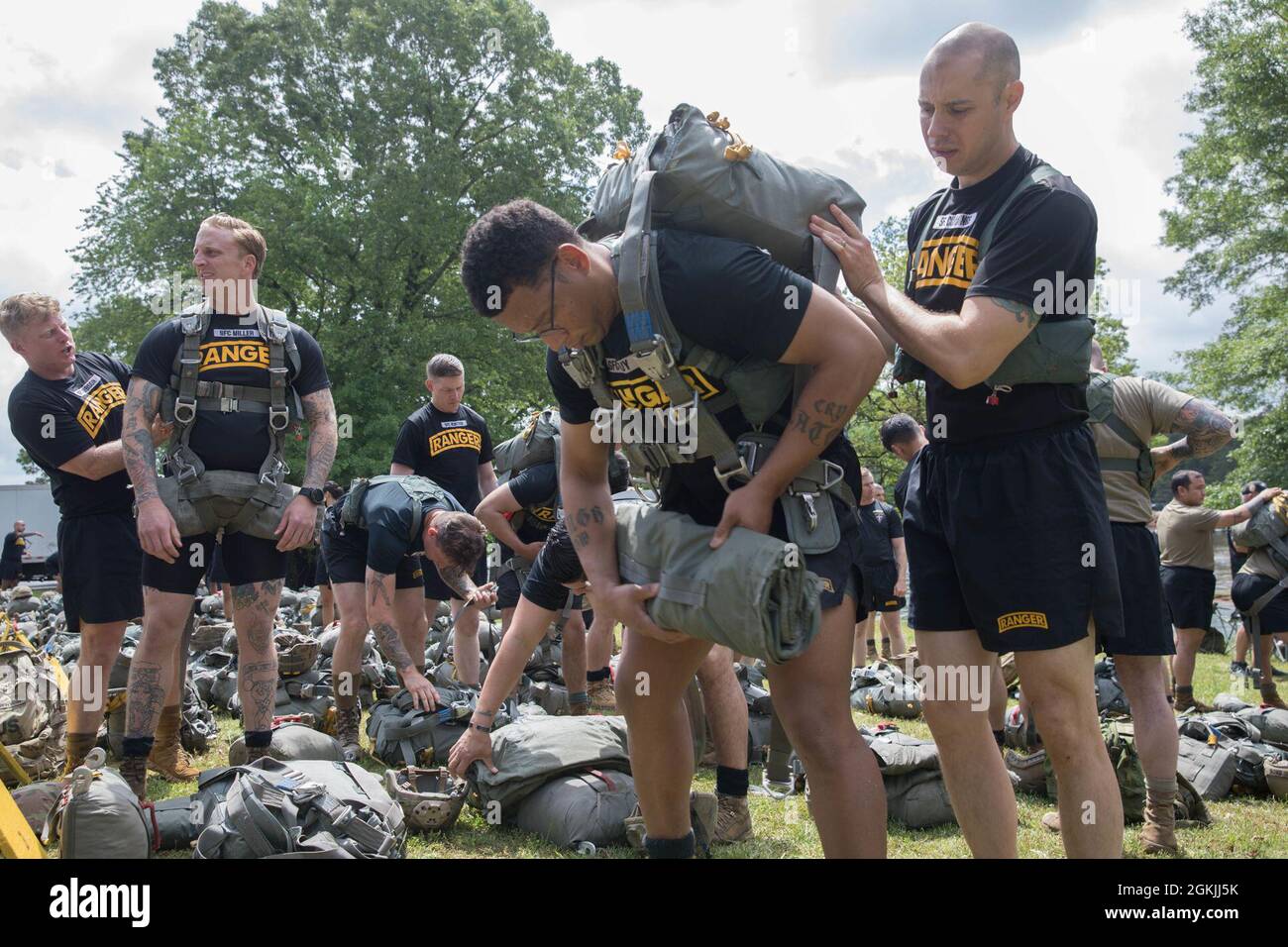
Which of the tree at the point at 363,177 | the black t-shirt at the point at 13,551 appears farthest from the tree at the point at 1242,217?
the black t-shirt at the point at 13,551

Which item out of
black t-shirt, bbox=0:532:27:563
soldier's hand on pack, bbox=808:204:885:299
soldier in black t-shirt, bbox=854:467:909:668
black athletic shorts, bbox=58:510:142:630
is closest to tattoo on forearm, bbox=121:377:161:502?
black athletic shorts, bbox=58:510:142:630

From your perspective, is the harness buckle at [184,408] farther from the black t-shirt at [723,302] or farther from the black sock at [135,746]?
the black t-shirt at [723,302]

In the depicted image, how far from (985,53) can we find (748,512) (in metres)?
1.44

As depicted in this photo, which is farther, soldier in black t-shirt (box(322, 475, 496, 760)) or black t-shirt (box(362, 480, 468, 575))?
black t-shirt (box(362, 480, 468, 575))

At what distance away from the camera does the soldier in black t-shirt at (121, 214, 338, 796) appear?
466 centimetres

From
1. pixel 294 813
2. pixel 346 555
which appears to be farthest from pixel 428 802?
pixel 346 555

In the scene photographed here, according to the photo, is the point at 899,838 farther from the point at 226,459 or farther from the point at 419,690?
the point at 226,459

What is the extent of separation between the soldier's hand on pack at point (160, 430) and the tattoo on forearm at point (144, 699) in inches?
42.4

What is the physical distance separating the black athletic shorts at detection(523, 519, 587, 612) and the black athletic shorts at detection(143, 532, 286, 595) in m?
1.39

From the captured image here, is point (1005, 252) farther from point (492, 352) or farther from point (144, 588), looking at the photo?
point (492, 352)

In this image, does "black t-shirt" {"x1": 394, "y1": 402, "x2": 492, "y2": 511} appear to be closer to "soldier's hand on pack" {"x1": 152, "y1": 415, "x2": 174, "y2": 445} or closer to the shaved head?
"soldier's hand on pack" {"x1": 152, "y1": 415, "x2": 174, "y2": 445}

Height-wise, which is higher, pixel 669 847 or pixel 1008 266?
pixel 1008 266

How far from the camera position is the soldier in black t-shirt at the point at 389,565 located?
5590mm

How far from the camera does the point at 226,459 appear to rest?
476cm
